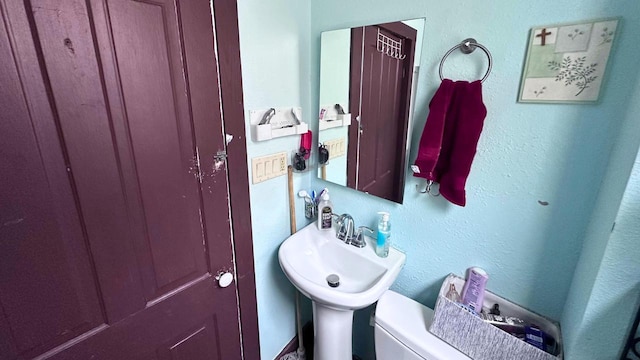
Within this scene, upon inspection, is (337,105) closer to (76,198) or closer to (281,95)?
(281,95)

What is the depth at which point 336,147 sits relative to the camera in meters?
1.31

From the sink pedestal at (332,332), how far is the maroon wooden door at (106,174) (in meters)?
Answer: 0.51

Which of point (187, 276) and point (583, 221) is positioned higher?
point (583, 221)

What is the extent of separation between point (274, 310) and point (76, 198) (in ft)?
3.40

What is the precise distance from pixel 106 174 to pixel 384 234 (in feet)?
3.17

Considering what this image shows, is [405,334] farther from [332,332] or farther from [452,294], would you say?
[332,332]

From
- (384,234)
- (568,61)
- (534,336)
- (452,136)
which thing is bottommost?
(534,336)

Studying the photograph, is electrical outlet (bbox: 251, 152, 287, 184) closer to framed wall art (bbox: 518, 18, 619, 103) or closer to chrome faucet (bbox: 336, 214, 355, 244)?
chrome faucet (bbox: 336, 214, 355, 244)

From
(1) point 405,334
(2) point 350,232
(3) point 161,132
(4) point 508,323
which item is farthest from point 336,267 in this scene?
(3) point 161,132

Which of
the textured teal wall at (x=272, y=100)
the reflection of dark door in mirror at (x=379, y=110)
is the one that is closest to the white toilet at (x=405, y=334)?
the reflection of dark door in mirror at (x=379, y=110)

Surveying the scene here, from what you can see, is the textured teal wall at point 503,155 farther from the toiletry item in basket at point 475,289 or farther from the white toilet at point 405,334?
the white toilet at point 405,334

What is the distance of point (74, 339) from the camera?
30.7 inches

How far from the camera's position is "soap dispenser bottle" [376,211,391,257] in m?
1.14

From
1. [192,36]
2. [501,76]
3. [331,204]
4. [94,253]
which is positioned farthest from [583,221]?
[94,253]
